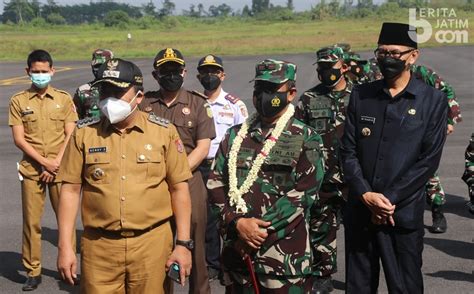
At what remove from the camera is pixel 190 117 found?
548 centimetres

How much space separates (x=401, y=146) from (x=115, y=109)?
1882mm

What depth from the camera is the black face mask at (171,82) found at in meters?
5.47

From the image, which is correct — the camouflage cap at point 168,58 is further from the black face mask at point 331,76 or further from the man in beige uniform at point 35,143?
the man in beige uniform at point 35,143

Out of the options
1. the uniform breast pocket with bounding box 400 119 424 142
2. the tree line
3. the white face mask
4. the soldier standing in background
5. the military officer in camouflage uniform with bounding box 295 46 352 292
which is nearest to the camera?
the white face mask

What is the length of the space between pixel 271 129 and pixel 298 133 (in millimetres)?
176

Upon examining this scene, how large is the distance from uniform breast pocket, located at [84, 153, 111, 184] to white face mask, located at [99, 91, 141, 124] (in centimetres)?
23

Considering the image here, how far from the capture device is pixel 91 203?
157 inches

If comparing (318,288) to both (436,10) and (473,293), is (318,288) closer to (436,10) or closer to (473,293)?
(473,293)

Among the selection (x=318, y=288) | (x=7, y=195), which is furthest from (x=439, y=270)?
(x=7, y=195)

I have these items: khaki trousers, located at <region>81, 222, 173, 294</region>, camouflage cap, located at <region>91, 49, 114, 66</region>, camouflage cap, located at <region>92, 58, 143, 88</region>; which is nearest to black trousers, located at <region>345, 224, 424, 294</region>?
khaki trousers, located at <region>81, 222, 173, 294</region>

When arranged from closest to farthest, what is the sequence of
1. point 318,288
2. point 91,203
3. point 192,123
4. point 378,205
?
point 91,203 < point 378,205 < point 192,123 < point 318,288

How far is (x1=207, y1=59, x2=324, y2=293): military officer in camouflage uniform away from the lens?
4.05m

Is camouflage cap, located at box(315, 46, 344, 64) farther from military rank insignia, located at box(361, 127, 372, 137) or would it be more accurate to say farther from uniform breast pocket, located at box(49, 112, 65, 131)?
uniform breast pocket, located at box(49, 112, 65, 131)

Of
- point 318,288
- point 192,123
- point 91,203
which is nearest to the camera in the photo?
point 91,203
